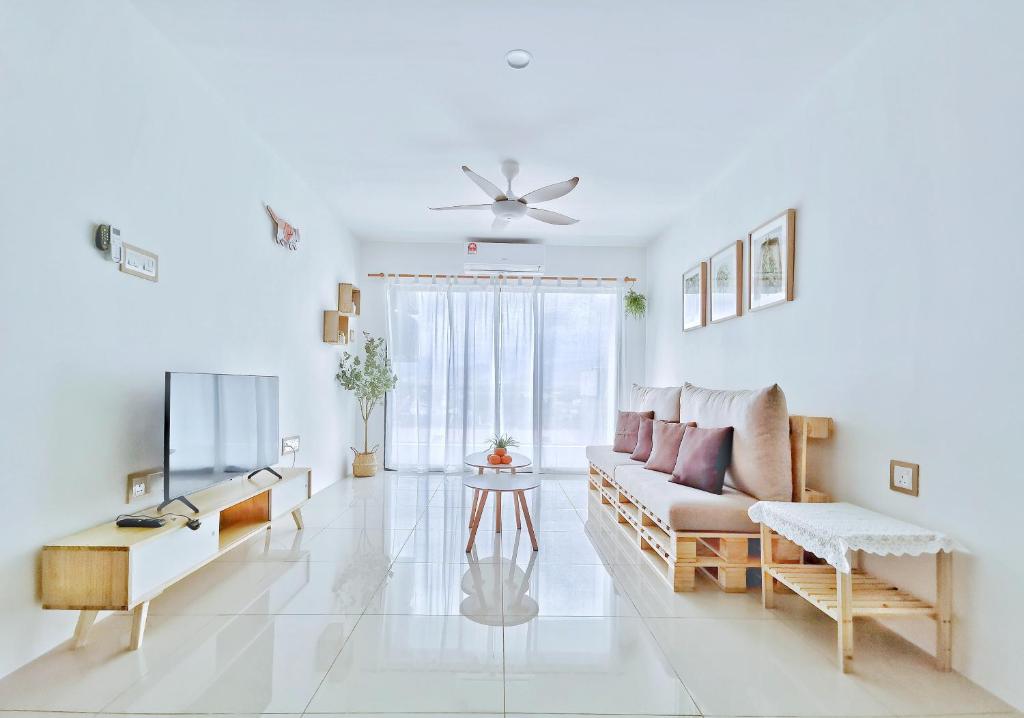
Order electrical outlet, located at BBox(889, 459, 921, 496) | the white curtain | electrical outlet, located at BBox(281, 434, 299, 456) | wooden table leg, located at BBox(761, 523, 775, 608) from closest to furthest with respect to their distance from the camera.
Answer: electrical outlet, located at BBox(889, 459, 921, 496)
wooden table leg, located at BBox(761, 523, 775, 608)
electrical outlet, located at BBox(281, 434, 299, 456)
the white curtain

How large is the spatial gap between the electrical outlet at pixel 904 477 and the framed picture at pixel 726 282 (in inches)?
68.5

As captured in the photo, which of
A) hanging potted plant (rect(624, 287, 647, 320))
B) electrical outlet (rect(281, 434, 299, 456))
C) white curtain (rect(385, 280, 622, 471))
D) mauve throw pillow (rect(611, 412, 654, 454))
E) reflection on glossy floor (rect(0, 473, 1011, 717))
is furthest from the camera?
white curtain (rect(385, 280, 622, 471))

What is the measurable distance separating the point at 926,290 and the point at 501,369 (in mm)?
4493

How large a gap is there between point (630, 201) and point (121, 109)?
148 inches

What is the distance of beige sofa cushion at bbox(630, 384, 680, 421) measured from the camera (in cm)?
444

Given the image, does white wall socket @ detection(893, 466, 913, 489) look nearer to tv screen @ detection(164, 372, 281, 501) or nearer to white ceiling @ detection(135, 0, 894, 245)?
white ceiling @ detection(135, 0, 894, 245)

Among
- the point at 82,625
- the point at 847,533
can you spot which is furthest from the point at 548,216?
the point at 82,625

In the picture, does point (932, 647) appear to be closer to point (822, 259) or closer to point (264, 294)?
point (822, 259)

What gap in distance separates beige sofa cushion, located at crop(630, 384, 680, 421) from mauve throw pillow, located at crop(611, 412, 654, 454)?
0.39 ft

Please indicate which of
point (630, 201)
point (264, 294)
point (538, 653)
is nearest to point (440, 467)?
point (264, 294)

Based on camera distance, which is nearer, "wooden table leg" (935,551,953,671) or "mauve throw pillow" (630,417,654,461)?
"wooden table leg" (935,551,953,671)

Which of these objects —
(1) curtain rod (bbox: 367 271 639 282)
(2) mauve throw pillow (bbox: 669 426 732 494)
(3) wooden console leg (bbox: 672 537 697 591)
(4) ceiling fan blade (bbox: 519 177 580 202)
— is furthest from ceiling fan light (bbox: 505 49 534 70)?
(1) curtain rod (bbox: 367 271 639 282)

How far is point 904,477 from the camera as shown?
222cm

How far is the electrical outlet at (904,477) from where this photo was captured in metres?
2.16
